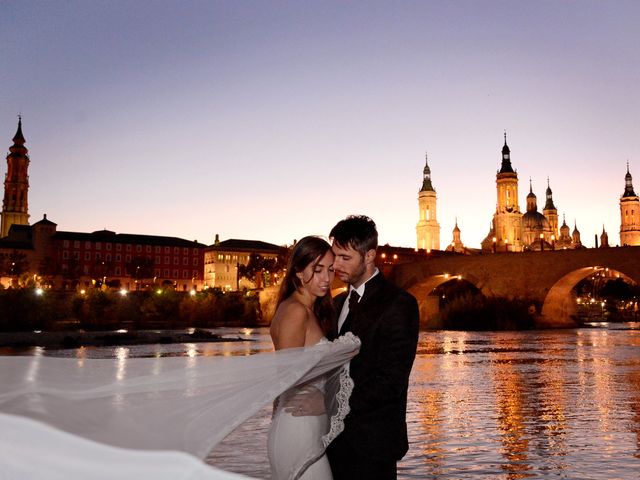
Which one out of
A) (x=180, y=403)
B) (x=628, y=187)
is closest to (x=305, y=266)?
(x=180, y=403)

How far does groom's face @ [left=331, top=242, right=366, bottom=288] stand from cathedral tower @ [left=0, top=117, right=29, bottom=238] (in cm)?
13663

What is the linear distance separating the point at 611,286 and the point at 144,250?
6760 centimetres

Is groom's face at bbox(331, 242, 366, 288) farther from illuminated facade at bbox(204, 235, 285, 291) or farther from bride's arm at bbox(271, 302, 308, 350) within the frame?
illuminated facade at bbox(204, 235, 285, 291)

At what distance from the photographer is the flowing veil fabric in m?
2.58

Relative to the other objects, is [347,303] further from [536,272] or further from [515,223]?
[515,223]

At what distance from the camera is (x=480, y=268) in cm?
5866

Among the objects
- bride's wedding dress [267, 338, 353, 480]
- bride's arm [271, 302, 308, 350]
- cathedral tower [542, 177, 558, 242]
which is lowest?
bride's wedding dress [267, 338, 353, 480]

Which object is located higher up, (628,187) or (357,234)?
(628,187)

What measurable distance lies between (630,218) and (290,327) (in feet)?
534

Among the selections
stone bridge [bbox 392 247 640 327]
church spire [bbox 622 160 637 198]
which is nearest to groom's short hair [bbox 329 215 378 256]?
stone bridge [bbox 392 247 640 327]

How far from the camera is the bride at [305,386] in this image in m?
3.07

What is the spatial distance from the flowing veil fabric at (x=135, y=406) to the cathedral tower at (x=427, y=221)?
153 meters

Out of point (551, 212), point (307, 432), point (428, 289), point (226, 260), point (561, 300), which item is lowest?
point (307, 432)

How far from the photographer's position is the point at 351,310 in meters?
3.46
